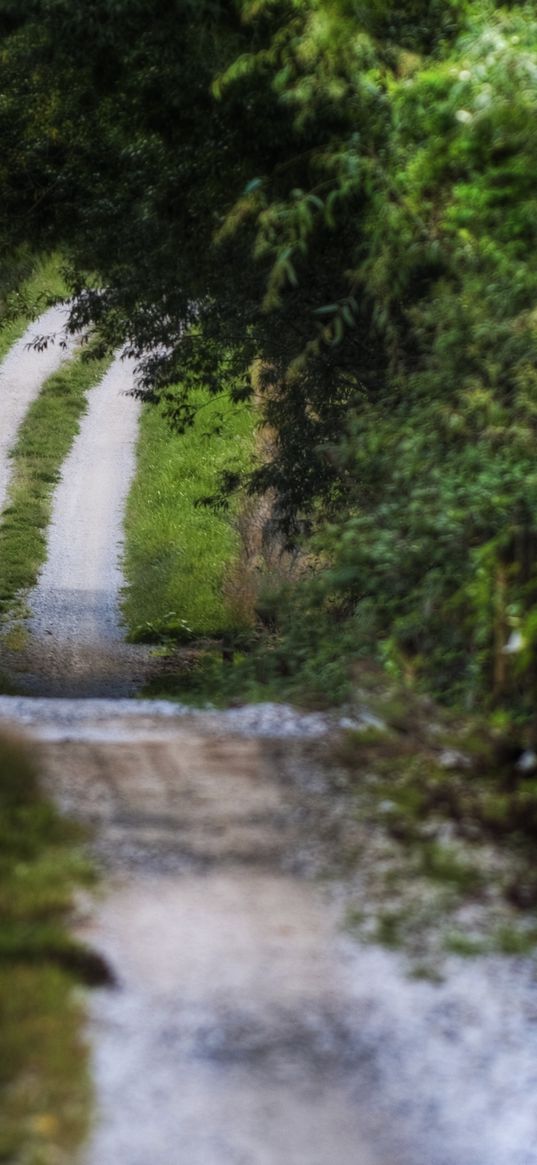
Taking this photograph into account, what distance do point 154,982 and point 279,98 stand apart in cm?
773

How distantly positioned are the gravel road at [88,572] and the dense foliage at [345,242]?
3.03m

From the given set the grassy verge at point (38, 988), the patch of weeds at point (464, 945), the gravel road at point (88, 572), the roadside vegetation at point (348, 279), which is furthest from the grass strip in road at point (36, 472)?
the patch of weeds at point (464, 945)

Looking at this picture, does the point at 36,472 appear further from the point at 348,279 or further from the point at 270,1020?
the point at 270,1020

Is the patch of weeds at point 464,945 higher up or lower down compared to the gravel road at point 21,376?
higher up

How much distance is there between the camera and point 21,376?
102 feet

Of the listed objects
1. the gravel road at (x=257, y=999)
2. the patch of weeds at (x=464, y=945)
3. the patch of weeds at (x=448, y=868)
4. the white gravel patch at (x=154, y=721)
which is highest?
the gravel road at (x=257, y=999)

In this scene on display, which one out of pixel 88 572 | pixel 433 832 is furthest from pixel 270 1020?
pixel 88 572

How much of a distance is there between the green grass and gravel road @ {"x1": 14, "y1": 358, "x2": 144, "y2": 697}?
0.29 meters

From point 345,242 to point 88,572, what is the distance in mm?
10782

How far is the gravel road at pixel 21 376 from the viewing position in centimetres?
2745

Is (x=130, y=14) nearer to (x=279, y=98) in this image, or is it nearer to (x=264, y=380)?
(x=279, y=98)

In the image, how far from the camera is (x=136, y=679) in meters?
16.6

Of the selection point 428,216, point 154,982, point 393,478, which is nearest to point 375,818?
point 154,982

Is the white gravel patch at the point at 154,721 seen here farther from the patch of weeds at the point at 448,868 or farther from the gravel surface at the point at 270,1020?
the patch of weeds at the point at 448,868
